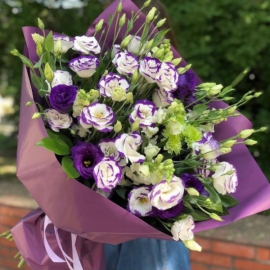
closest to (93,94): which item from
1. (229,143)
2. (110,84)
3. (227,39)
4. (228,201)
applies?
(110,84)

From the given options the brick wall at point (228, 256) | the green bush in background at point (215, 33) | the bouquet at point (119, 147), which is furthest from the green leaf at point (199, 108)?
the green bush in background at point (215, 33)

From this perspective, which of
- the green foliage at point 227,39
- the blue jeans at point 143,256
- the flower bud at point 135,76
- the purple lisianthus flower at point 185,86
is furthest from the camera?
the green foliage at point 227,39

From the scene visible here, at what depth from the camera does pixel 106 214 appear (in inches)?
45.6

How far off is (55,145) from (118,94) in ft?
0.65

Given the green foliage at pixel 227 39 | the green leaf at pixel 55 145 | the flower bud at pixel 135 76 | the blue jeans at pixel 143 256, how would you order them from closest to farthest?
the green leaf at pixel 55 145 → the flower bud at pixel 135 76 → the blue jeans at pixel 143 256 → the green foliage at pixel 227 39

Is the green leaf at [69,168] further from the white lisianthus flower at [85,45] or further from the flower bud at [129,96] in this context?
the white lisianthus flower at [85,45]

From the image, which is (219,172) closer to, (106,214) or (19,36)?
(106,214)

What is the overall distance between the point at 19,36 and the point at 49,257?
11.2 feet

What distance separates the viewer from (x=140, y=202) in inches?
46.3

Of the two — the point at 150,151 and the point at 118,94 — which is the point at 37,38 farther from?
the point at 150,151

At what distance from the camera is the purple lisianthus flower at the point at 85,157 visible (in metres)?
1.14

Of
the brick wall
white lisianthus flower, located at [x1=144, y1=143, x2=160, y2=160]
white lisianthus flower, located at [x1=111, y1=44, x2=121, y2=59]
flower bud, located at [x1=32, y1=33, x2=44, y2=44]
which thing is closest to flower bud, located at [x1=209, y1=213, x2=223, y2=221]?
white lisianthus flower, located at [x1=144, y1=143, x2=160, y2=160]

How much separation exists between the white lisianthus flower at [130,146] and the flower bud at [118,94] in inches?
3.6

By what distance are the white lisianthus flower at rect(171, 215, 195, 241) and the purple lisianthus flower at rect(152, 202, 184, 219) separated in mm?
23
